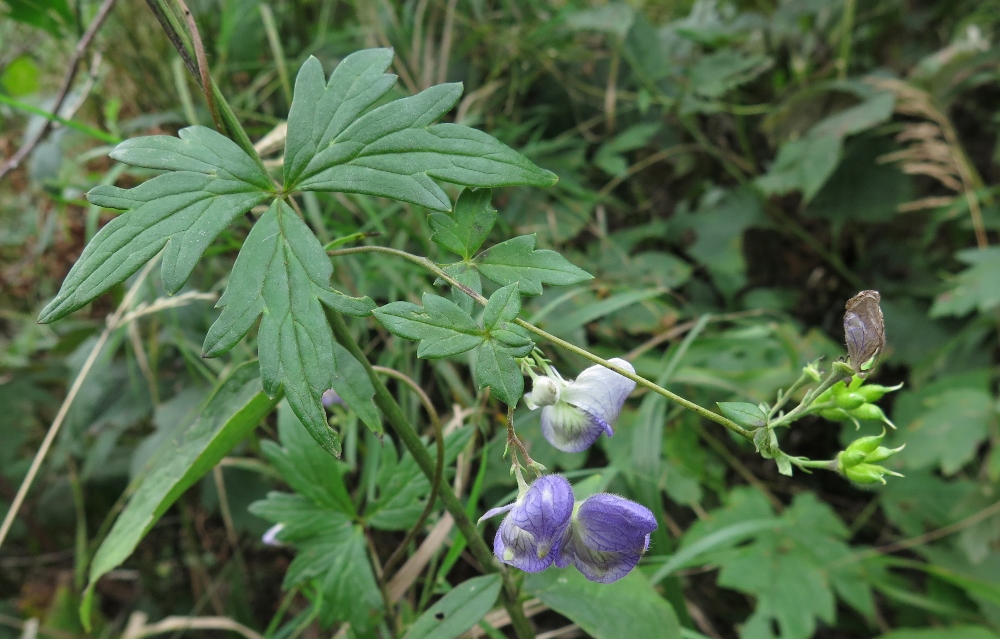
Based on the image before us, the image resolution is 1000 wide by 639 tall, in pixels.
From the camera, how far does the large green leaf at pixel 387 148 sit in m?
0.63

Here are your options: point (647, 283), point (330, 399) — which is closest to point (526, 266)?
point (330, 399)

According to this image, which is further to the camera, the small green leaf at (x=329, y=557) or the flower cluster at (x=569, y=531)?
the small green leaf at (x=329, y=557)

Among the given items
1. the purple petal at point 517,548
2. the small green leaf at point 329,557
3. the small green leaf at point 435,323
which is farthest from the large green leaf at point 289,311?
the small green leaf at point 329,557

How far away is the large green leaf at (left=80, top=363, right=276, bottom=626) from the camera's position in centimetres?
78

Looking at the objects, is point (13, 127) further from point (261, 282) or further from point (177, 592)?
point (261, 282)

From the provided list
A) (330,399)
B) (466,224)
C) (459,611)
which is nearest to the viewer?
(466,224)

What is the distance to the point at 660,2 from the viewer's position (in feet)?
8.32

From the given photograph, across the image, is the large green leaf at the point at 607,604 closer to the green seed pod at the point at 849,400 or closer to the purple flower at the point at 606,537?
Result: the purple flower at the point at 606,537

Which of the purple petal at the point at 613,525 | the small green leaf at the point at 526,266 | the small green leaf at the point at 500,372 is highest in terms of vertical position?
the small green leaf at the point at 526,266

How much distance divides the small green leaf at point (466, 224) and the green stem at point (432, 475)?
14cm

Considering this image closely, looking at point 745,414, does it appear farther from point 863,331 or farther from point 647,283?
point 647,283

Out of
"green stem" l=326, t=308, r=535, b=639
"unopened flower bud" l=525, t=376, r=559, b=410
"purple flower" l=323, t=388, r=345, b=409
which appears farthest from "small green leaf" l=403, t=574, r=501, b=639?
"purple flower" l=323, t=388, r=345, b=409

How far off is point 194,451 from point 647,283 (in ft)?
4.07

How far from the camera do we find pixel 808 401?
2.01ft
